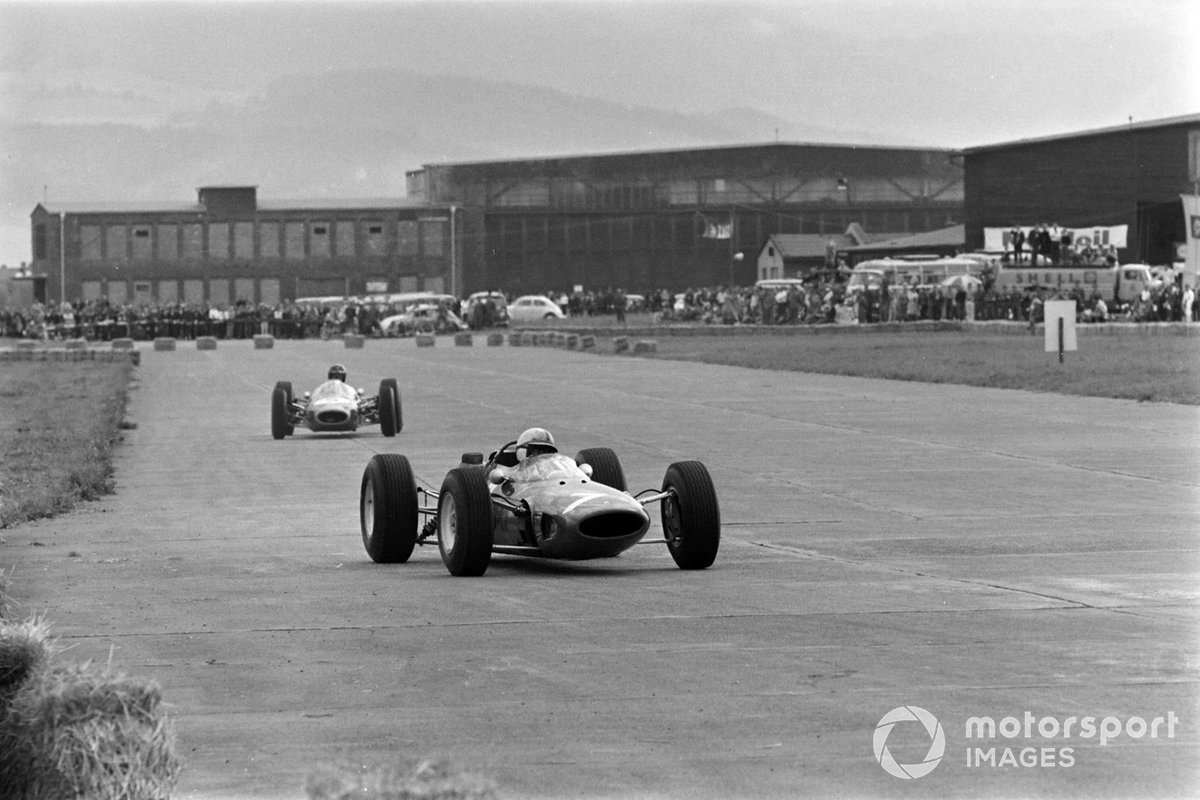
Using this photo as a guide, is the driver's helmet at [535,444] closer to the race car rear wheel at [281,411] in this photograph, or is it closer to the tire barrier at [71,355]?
the race car rear wheel at [281,411]

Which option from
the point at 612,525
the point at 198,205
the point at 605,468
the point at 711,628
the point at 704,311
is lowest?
the point at 711,628

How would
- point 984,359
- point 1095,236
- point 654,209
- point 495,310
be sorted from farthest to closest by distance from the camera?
point 654,209, point 495,310, point 1095,236, point 984,359

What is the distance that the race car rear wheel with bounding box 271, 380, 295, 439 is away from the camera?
27547 millimetres

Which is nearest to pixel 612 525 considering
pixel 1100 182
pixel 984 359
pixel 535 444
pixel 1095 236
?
pixel 535 444

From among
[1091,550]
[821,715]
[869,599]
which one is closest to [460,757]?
[821,715]

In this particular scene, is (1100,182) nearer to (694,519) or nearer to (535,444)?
(535,444)

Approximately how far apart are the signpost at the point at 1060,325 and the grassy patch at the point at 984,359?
468 millimetres

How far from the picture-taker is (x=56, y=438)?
2681 centimetres

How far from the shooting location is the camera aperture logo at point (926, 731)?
730 centimetres

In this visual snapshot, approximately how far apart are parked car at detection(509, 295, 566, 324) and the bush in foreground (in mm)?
93503

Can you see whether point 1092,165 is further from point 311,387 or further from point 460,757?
point 460,757

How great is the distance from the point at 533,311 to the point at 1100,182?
29.7 m

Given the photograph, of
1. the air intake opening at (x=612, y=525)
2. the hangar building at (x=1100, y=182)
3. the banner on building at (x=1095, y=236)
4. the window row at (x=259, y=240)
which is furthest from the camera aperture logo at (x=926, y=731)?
the window row at (x=259, y=240)

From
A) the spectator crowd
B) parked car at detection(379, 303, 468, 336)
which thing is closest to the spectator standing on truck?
the spectator crowd
